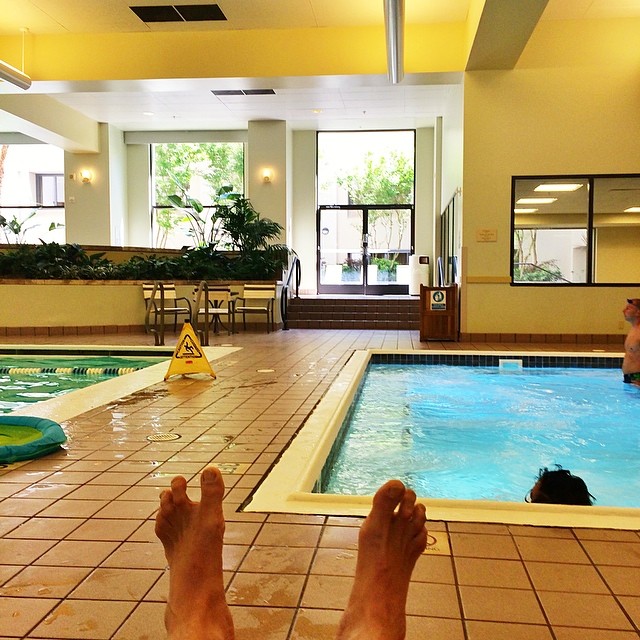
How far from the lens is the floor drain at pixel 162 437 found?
3.41 meters

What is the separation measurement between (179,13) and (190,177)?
26.3 ft

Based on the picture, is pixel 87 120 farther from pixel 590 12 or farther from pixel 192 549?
pixel 192 549

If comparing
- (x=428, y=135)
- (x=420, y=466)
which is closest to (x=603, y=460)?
(x=420, y=466)

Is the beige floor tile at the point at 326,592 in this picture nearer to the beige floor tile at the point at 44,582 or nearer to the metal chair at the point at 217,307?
the beige floor tile at the point at 44,582

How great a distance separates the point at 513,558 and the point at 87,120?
14.4 metres

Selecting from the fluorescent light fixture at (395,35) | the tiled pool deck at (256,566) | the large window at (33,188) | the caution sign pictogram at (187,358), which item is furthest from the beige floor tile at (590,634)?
the large window at (33,188)

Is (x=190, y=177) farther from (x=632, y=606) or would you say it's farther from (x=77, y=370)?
(x=632, y=606)

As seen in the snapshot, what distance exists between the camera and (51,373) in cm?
662

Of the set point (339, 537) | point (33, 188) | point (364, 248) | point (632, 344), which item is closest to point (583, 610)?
point (339, 537)

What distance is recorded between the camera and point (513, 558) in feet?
6.33

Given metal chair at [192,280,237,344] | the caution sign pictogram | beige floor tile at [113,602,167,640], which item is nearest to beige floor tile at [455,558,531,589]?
beige floor tile at [113,602,167,640]

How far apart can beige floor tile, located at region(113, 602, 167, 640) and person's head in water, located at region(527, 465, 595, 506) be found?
65.9 inches

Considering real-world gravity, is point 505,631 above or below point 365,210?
below

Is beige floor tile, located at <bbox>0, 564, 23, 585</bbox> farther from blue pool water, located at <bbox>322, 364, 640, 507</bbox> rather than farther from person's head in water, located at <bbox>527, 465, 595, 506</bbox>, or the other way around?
person's head in water, located at <bbox>527, 465, 595, 506</bbox>
